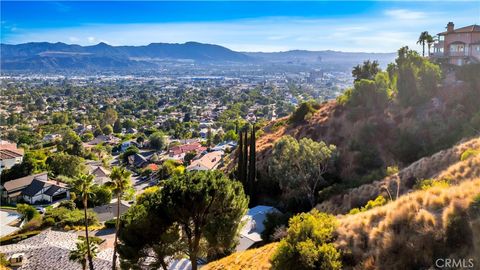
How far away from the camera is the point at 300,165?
2383cm

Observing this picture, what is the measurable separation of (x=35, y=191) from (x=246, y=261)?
106 feet

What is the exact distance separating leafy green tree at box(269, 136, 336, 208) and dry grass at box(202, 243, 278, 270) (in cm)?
657

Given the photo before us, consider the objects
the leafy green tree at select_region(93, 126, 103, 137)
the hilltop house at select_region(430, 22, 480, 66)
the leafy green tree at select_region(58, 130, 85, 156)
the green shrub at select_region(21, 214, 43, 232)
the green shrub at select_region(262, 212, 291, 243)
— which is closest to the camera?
the green shrub at select_region(262, 212, 291, 243)

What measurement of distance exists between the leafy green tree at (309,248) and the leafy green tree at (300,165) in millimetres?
11823

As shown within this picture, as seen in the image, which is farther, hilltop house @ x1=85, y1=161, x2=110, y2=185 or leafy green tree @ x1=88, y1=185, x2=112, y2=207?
hilltop house @ x1=85, y1=161, x2=110, y2=185

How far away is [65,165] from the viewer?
164 ft

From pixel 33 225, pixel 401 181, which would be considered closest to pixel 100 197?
pixel 33 225

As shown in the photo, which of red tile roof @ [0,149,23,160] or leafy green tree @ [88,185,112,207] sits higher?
red tile roof @ [0,149,23,160]

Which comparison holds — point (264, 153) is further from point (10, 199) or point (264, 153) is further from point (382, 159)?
point (10, 199)

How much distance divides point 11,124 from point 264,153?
8505 cm

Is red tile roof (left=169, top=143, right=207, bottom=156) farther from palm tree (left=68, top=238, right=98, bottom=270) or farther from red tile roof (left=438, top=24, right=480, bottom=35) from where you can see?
palm tree (left=68, top=238, right=98, bottom=270)

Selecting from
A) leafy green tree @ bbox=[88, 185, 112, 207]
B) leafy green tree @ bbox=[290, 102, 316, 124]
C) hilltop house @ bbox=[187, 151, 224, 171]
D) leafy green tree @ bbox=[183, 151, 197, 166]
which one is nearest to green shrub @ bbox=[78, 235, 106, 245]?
leafy green tree @ bbox=[88, 185, 112, 207]
